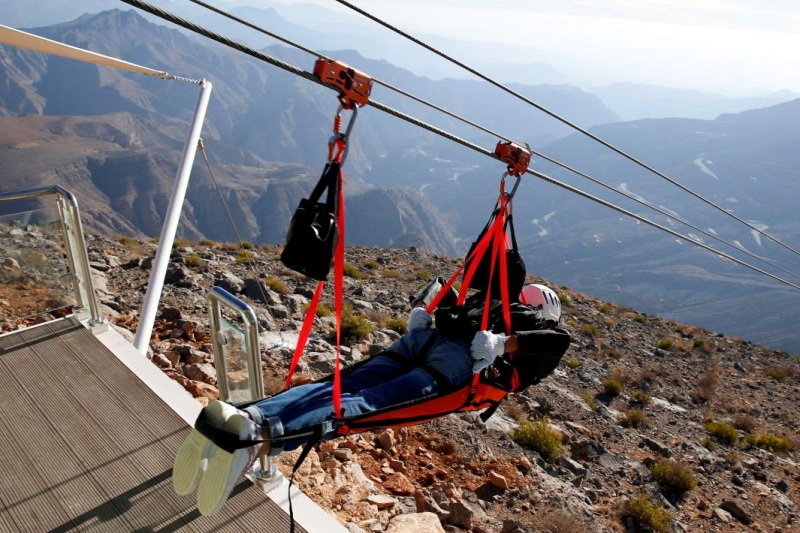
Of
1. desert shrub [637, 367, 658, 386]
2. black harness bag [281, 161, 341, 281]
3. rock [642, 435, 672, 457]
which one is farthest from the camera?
desert shrub [637, 367, 658, 386]

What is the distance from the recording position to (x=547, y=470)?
7965mm

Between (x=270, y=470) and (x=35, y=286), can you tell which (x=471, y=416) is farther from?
(x=35, y=286)

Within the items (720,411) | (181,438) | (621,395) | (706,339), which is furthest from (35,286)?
(706,339)

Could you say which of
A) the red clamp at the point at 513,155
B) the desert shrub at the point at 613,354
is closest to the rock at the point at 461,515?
the red clamp at the point at 513,155

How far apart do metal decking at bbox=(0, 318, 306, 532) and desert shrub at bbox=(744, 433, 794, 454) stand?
1164 centimetres

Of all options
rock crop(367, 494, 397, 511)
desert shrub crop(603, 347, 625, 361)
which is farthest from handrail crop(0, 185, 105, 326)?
desert shrub crop(603, 347, 625, 361)

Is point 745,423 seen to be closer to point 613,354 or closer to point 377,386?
point 613,354

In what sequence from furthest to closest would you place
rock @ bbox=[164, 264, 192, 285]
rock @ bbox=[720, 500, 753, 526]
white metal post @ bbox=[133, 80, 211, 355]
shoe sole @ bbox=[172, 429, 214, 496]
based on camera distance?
1. rock @ bbox=[164, 264, 192, 285]
2. rock @ bbox=[720, 500, 753, 526]
3. white metal post @ bbox=[133, 80, 211, 355]
4. shoe sole @ bbox=[172, 429, 214, 496]

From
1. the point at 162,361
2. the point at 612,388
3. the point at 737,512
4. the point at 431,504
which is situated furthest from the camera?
the point at 612,388

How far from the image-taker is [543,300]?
636cm

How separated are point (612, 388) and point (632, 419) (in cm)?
147

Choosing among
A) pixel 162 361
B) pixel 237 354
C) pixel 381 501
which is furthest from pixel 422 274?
pixel 237 354

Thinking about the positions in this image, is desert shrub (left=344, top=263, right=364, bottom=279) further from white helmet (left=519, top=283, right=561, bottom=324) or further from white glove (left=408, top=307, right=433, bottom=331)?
white glove (left=408, top=307, right=433, bottom=331)

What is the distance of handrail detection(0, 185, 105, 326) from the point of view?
17.4 feet
